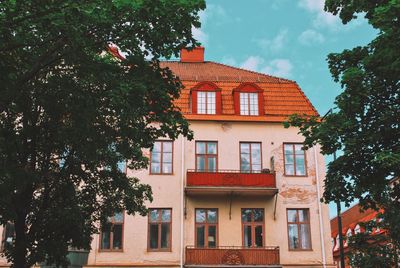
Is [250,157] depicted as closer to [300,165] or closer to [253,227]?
[300,165]

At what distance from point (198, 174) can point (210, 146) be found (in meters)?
2.18

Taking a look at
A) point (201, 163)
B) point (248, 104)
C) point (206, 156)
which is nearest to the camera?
point (201, 163)

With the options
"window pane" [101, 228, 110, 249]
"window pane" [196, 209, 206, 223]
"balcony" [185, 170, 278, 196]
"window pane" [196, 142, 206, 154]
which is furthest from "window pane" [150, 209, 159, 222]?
"window pane" [196, 142, 206, 154]

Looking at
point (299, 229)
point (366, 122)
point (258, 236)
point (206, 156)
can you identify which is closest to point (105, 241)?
point (206, 156)

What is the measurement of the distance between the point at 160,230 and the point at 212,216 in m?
2.66

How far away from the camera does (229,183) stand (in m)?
23.5

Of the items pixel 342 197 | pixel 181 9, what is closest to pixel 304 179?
pixel 342 197

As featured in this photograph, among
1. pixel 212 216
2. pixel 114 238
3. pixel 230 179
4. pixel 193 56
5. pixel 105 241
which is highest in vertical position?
pixel 193 56

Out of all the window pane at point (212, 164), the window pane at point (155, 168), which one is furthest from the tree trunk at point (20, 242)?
the window pane at point (212, 164)

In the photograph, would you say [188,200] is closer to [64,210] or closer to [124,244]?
[124,244]

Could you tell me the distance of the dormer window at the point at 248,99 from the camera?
85.1ft

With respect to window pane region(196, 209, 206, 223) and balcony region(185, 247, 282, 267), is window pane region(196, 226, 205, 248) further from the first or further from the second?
balcony region(185, 247, 282, 267)

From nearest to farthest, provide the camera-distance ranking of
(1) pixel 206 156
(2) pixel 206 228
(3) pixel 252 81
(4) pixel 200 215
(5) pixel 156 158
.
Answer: (2) pixel 206 228, (4) pixel 200 215, (5) pixel 156 158, (1) pixel 206 156, (3) pixel 252 81

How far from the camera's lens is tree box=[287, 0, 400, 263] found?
1102 cm
